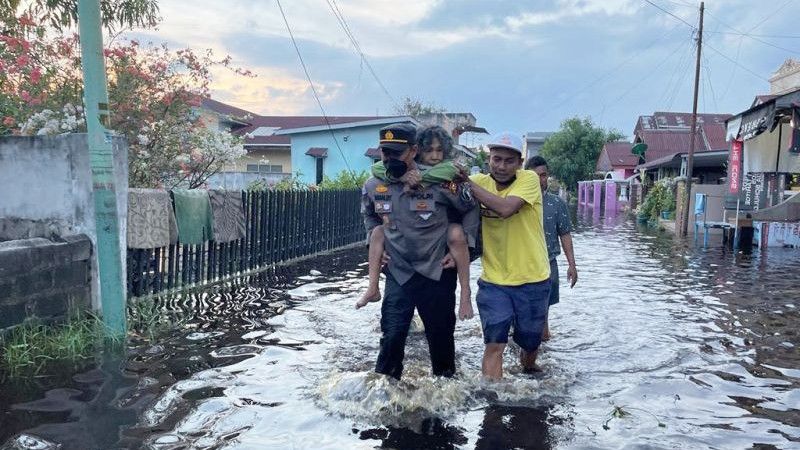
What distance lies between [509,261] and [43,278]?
14.2ft

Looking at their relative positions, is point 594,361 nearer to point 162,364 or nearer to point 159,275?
point 162,364

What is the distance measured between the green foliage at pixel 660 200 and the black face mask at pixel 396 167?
26455 mm

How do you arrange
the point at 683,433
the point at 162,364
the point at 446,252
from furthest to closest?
the point at 162,364, the point at 446,252, the point at 683,433

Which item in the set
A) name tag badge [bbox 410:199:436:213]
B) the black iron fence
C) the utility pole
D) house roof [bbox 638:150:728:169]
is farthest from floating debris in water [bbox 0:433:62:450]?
house roof [bbox 638:150:728:169]

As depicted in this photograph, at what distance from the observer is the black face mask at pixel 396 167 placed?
15.2ft

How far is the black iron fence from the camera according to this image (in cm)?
837

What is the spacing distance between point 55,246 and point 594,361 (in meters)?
5.22

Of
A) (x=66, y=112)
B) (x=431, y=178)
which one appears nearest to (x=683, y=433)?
(x=431, y=178)

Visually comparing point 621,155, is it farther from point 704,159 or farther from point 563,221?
point 563,221

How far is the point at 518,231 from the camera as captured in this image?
4895 millimetres

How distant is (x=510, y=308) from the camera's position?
4.94m

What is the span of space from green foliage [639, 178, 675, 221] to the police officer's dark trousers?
2622 cm

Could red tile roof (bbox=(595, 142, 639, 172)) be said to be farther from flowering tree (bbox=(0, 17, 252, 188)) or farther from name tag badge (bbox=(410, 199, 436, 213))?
name tag badge (bbox=(410, 199, 436, 213))

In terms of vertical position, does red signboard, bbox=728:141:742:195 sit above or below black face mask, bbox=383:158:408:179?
above
